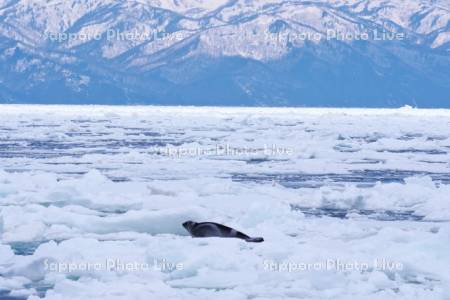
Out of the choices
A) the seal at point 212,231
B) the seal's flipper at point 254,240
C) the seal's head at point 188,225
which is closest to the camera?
the seal's flipper at point 254,240

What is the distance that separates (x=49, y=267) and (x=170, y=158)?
45.4 feet

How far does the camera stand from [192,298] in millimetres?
8312

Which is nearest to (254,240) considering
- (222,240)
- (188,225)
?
(222,240)

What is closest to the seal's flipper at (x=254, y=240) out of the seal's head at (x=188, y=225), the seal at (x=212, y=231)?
the seal at (x=212, y=231)

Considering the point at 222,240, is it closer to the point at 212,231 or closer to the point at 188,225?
the point at 212,231

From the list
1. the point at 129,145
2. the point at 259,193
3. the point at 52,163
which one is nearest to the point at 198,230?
the point at 259,193

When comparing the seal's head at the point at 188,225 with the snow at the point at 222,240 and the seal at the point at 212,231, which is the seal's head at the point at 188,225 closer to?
the seal at the point at 212,231

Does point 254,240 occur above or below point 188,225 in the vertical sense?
below

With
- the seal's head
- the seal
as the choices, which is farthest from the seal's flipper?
the seal's head

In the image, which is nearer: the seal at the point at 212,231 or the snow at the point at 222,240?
the snow at the point at 222,240

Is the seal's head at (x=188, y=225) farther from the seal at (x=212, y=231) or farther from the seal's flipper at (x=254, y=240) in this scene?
the seal's flipper at (x=254, y=240)

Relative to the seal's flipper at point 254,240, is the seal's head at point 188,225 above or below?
above

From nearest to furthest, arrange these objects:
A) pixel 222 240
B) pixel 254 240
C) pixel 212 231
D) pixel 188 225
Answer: pixel 222 240 < pixel 254 240 < pixel 212 231 < pixel 188 225

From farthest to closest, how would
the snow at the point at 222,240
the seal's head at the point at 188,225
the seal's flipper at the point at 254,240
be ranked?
the seal's head at the point at 188,225 < the seal's flipper at the point at 254,240 < the snow at the point at 222,240
